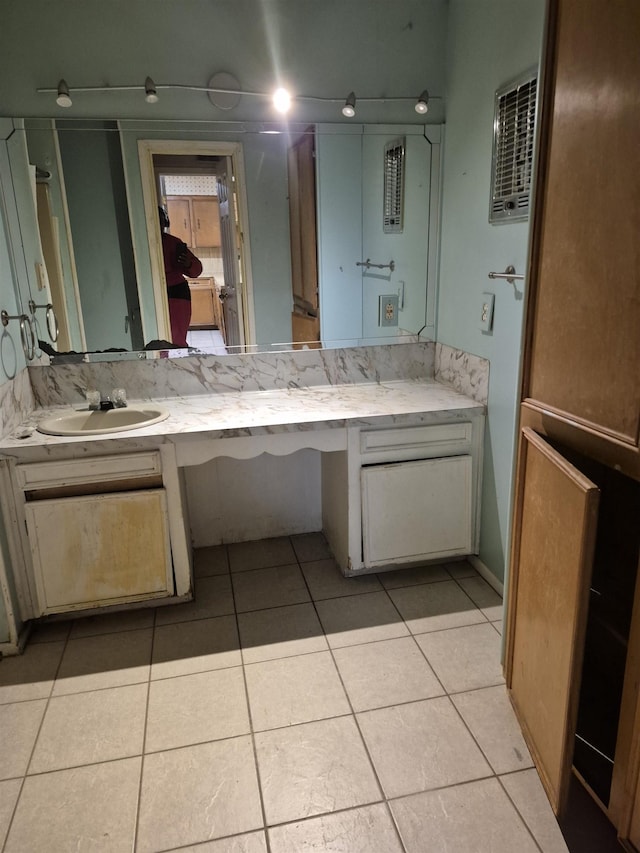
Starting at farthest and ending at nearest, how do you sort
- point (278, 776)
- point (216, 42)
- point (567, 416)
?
point (216, 42) → point (278, 776) → point (567, 416)

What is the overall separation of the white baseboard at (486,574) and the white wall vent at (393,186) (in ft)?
5.01

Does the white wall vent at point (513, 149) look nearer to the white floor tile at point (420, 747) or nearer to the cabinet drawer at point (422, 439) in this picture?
the cabinet drawer at point (422, 439)

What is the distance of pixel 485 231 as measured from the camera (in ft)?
7.38

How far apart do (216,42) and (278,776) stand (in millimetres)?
2593

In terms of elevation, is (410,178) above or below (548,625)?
above

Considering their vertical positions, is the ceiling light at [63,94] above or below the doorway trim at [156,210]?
above

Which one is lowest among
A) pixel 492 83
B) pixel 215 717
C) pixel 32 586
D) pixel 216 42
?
pixel 215 717

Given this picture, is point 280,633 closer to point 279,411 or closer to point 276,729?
point 276,729

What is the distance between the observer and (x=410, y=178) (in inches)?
102

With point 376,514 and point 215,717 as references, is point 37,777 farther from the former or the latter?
point 376,514

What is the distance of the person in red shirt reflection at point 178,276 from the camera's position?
2.43 m

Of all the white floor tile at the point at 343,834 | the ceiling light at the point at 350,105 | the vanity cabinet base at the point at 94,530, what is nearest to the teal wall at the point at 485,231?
the ceiling light at the point at 350,105

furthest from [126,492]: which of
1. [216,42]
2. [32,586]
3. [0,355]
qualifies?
[216,42]

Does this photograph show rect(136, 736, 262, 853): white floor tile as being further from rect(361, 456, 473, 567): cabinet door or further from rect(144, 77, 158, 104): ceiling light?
rect(144, 77, 158, 104): ceiling light
